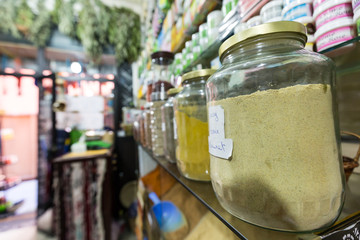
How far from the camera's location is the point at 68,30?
116 inches

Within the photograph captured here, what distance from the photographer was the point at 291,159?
0.22 meters

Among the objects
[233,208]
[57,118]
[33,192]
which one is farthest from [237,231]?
[33,192]

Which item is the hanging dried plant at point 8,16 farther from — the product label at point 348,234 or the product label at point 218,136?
the product label at point 348,234

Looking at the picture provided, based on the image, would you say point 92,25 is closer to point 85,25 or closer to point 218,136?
point 85,25

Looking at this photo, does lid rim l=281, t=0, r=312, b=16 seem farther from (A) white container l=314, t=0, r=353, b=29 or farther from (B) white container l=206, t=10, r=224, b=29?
(B) white container l=206, t=10, r=224, b=29

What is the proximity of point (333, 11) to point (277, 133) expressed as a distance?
29 centimetres

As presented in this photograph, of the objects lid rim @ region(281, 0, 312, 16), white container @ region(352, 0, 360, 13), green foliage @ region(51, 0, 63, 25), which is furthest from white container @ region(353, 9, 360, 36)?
green foliage @ region(51, 0, 63, 25)

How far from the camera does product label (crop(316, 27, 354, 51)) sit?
0.31m

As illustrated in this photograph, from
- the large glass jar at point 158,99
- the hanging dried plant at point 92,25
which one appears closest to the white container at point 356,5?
the large glass jar at point 158,99

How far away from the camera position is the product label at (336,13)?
0.32 metres

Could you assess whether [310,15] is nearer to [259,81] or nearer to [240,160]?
[259,81]

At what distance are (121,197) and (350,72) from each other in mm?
2685

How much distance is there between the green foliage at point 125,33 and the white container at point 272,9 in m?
3.19

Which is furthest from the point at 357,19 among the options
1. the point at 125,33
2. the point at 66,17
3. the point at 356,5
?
the point at 66,17
